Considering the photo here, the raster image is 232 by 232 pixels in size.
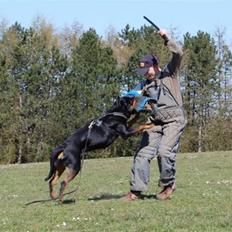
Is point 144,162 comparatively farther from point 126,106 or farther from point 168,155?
point 126,106

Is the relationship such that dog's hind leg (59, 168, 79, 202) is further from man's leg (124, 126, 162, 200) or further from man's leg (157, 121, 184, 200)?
man's leg (157, 121, 184, 200)

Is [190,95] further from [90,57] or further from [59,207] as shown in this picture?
[59,207]

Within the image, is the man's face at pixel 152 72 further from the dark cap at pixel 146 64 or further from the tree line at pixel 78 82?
the tree line at pixel 78 82

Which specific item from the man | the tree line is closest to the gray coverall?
the man

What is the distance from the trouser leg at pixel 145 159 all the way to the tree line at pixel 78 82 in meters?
41.2

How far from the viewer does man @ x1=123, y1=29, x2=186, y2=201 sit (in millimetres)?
9977

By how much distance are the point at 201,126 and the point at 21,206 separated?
50.7 metres

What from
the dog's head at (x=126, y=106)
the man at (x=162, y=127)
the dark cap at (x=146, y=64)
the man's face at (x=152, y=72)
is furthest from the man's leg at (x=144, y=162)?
the dark cap at (x=146, y=64)

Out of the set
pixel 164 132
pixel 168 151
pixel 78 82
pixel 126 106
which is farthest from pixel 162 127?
pixel 78 82

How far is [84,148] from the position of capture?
10.3 metres

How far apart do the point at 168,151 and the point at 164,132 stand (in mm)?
383

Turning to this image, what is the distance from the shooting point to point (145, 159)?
10.2 meters

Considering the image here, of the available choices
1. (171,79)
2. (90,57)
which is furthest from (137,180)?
(90,57)

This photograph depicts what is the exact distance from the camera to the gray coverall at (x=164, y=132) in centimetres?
997
